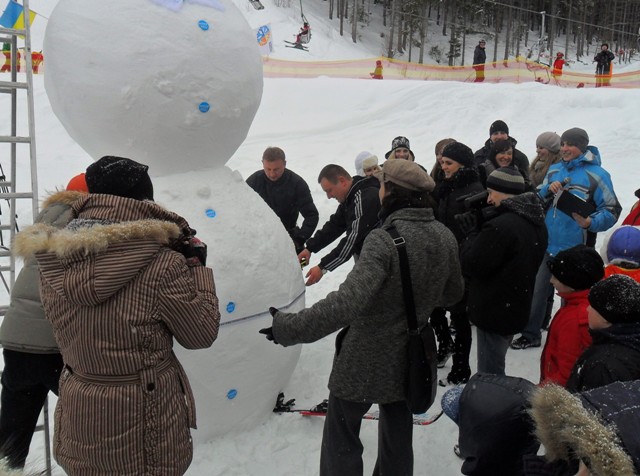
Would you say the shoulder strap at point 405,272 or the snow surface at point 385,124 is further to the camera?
the snow surface at point 385,124

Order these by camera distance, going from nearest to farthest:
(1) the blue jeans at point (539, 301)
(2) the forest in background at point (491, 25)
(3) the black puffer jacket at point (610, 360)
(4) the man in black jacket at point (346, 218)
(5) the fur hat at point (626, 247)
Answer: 1. (3) the black puffer jacket at point (610, 360)
2. (5) the fur hat at point (626, 247)
3. (4) the man in black jacket at point (346, 218)
4. (1) the blue jeans at point (539, 301)
5. (2) the forest in background at point (491, 25)

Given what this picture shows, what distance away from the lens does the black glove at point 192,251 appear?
199 cm

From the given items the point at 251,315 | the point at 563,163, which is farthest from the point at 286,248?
the point at 563,163

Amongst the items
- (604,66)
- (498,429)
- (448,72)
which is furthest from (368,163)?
(448,72)

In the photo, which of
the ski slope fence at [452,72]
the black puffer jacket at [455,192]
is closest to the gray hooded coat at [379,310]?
the black puffer jacket at [455,192]

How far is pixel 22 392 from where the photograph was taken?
232cm

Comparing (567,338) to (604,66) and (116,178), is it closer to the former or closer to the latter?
(116,178)

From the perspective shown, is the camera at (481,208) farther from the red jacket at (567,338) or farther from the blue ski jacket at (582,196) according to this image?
the blue ski jacket at (582,196)

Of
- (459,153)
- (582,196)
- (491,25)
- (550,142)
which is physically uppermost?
(491,25)

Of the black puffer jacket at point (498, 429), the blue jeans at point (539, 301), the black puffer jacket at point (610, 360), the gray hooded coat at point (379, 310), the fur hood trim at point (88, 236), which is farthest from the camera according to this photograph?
the blue jeans at point (539, 301)

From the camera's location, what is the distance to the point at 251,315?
10.1 feet

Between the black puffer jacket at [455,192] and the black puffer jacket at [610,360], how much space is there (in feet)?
5.94

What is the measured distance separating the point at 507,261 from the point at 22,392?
251 centimetres

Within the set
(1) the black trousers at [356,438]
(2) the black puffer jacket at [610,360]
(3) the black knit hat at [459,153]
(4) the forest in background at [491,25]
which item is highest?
(4) the forest in background at [491,25]
